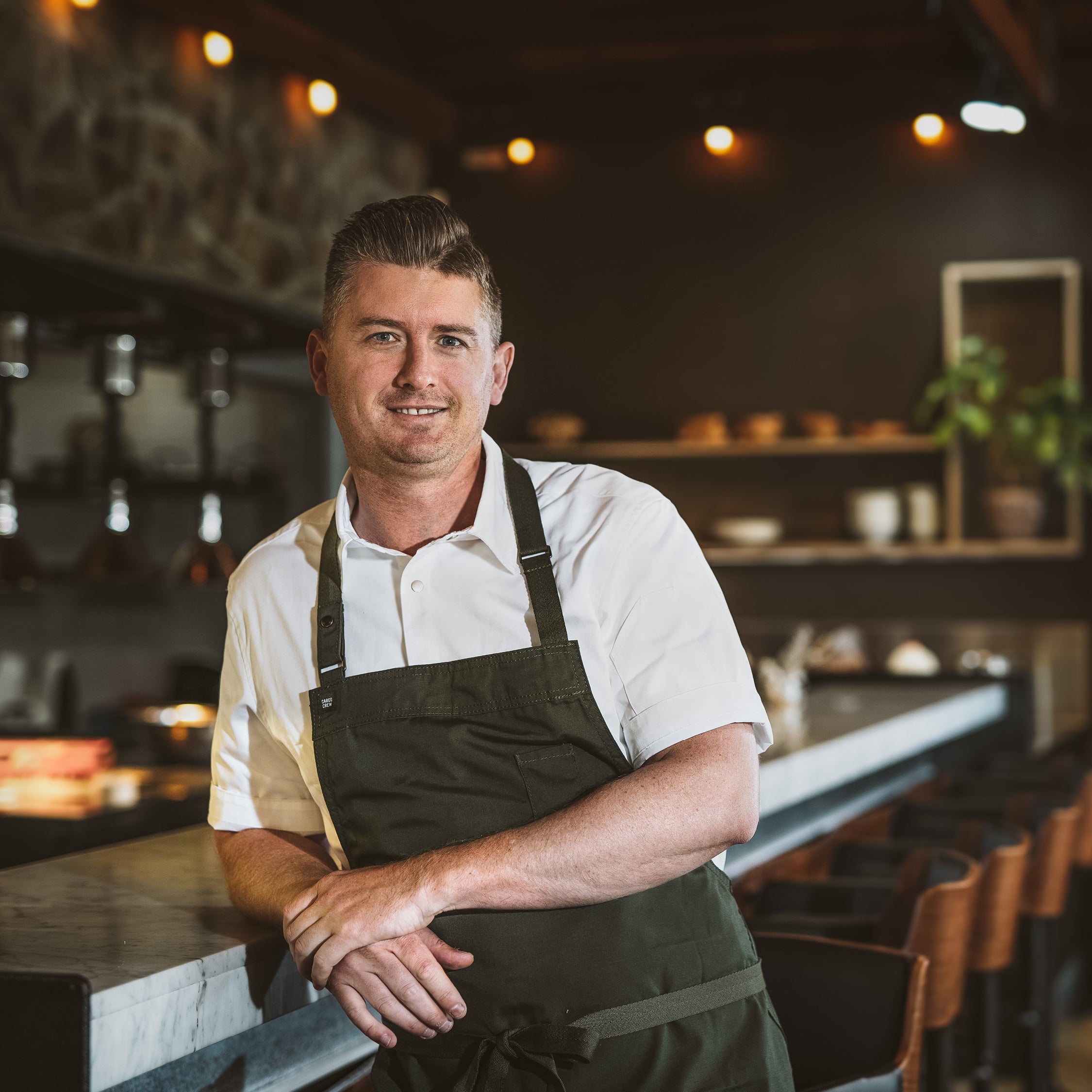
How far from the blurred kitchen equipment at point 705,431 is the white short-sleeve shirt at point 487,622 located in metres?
4.93

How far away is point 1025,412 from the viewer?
623 cm

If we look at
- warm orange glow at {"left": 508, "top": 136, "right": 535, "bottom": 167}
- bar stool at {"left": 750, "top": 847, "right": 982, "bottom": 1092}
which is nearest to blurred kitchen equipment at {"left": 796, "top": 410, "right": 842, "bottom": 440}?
warm orange glow at {"left": 508, "top": 136, "right": 535, "bottom": 167}

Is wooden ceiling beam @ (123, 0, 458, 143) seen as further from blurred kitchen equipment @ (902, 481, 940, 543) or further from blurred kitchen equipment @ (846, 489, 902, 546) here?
blurred kitchen equipment @ (902, 481, 940, 543)

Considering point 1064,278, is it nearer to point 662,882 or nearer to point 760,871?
point 760,871

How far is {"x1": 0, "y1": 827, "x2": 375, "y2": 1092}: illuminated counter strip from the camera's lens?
1248 millimetres

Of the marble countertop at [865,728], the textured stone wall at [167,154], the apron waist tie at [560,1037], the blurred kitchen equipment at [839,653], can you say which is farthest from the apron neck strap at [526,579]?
the blurred kitchen equipment at [839,653]

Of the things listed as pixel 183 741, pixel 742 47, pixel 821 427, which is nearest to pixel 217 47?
pixel 742 47

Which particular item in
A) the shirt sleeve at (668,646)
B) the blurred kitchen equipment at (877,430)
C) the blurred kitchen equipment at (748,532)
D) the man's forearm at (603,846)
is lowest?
the man's forearm at (603,846)

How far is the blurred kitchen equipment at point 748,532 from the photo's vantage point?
6477 mm

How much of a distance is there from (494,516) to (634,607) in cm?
19

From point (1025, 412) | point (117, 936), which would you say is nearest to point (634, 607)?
point (117, 936)

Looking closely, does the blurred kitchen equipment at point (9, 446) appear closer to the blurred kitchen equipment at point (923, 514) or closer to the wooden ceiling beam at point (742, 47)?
the wooden ceiling beam at point (742, 47)

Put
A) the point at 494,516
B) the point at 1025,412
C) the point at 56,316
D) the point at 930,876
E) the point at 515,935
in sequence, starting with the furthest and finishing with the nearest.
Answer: the point at 1025,412, the point at 56,316, the point at 930,876, the point at 494,516, the point at 515,935

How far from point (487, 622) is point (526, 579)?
Result: 61mm
